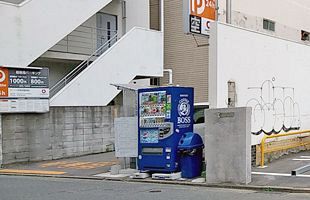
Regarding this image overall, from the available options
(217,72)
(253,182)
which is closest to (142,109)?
(217,72)

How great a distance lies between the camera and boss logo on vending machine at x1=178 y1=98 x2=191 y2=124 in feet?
44.2

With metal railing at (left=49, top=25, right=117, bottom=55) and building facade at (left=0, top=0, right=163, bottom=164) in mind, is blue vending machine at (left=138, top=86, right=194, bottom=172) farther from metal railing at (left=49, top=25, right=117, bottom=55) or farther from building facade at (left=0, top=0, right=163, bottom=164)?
metal railing at (left=49, top=25, right=117, bottom=55)

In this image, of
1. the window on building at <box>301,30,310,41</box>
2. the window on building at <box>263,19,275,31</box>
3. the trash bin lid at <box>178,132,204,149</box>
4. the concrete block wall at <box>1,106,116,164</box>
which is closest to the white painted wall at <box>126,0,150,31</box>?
the concrete block wall at <box>1,106,116,164</box>

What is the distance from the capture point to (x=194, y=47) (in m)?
24.4

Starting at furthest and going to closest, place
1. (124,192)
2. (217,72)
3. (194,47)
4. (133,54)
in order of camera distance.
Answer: (194,47) < (133,54) < (217,72) < (124,192)

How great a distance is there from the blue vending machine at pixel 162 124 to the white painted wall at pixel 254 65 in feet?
3.06

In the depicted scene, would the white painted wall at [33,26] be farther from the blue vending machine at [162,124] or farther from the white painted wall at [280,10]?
the white painted wall at [280,10]

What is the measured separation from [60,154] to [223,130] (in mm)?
9548

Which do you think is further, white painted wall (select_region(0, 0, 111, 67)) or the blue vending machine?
white painted wall (select_region(0, 0, 111, 67))

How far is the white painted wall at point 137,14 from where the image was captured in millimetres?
25000

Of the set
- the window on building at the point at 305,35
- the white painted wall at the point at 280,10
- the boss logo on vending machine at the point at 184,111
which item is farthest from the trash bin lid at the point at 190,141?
the window on building at the point at 305,35

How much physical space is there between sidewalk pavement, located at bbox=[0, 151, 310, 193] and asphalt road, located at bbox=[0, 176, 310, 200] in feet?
1.48

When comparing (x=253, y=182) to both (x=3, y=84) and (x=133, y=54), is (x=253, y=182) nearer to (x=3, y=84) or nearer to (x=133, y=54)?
(x=3, y=84)

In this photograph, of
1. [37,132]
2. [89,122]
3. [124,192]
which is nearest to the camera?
[124,192]
